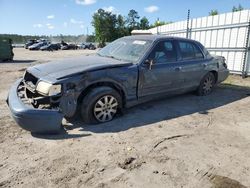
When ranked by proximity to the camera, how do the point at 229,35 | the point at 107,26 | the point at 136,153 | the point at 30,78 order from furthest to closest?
1. the point at 107,26
2. the point at 229,35
3. the point at 30,78
4. the point at 136,153

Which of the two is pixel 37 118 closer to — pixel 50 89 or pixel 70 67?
pixel 50 89

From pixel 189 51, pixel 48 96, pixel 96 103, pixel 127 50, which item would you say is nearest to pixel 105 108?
pixel 96 103

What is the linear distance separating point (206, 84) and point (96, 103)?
3650mm

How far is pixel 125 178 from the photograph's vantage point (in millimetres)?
2818

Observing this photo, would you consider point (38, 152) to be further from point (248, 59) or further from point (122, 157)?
point (248, 59)

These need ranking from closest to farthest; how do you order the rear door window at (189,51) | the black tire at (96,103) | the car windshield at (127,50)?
1. the black tire at (96,103)
2. the car windshield at (127,50)
3. the rear door window at (189,51)

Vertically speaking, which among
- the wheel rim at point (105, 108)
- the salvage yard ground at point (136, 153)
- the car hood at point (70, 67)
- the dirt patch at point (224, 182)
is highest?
the car hood at point (70, 67)

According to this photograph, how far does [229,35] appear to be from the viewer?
9.91 meters

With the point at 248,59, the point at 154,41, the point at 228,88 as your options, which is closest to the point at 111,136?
the point at 154,41

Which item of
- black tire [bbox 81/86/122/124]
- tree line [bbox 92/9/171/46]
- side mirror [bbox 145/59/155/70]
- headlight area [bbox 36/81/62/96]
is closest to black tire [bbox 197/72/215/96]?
side mirror [bbox 145/59/155/70]

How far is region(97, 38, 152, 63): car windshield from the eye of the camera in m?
4.91

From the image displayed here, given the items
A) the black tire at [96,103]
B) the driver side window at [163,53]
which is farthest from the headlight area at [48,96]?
the driver side window at [163,53]

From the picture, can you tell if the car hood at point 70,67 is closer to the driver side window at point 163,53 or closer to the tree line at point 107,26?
the driver side window at point 163,53

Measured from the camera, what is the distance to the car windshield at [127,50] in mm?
4906
